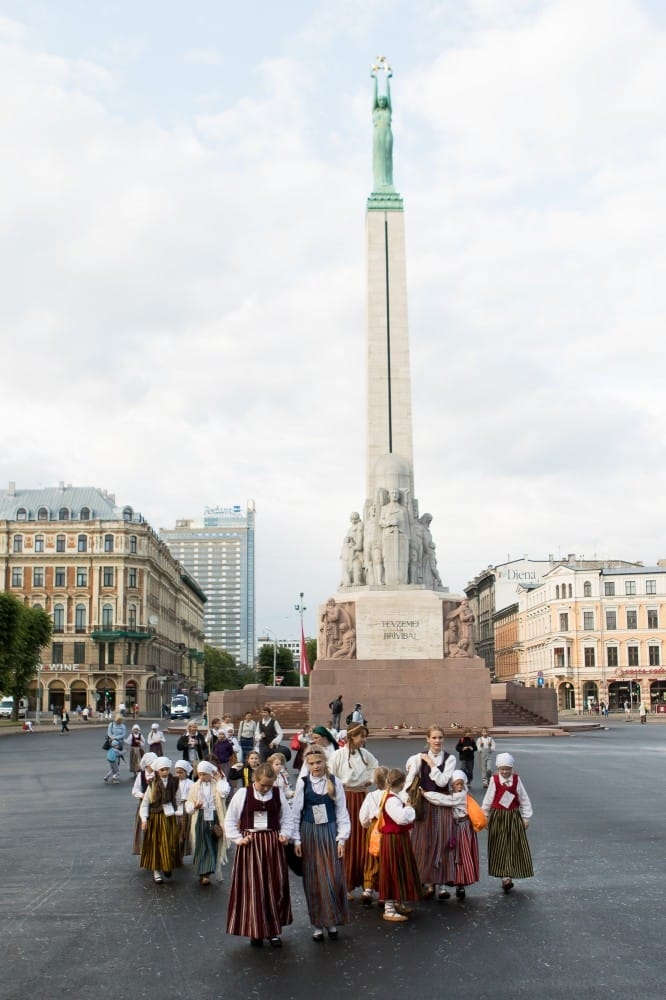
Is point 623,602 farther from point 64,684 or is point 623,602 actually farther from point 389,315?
point 389,315

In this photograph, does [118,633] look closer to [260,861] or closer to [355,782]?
[355,782]

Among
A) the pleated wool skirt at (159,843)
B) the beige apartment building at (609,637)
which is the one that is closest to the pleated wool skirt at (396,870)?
the pleated wool skirt at (159,843)

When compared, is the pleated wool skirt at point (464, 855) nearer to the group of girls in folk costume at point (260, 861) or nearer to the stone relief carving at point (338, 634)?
the group of girls in folk costume at point (260, 861)

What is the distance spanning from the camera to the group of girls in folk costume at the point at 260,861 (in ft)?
26.4

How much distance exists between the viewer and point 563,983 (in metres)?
7.10

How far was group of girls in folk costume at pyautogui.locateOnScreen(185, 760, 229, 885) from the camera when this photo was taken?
1106cm

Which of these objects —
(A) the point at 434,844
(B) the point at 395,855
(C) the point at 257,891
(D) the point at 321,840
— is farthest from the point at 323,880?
(A) the point at 434,844

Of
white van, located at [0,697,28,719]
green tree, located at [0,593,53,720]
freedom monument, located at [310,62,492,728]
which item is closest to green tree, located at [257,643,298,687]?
white van, located at [0,697,28,719]

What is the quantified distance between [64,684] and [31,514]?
48.9 ft

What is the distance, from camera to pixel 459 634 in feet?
117

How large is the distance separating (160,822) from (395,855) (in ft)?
10.5

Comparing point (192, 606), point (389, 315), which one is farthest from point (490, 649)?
point (389, 315)

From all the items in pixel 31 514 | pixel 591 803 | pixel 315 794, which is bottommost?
pixel 591 803

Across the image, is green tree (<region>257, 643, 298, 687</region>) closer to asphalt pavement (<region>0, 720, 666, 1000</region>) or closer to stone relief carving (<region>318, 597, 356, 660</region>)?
stone relief carving (<region>318, 597, 356, 660</region>)
